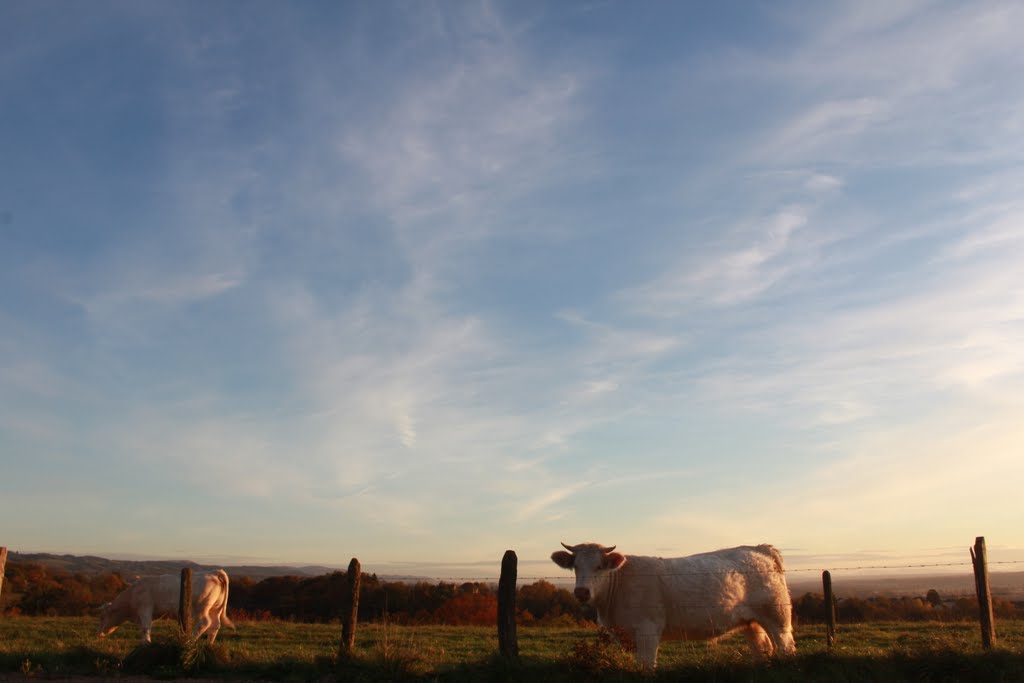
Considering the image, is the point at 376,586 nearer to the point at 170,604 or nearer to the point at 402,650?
the point at 170,604

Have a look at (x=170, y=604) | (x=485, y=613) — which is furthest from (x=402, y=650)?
(x=485, y=613)

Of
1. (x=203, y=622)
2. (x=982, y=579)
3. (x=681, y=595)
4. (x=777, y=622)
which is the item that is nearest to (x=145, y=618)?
(x=203, y=622)

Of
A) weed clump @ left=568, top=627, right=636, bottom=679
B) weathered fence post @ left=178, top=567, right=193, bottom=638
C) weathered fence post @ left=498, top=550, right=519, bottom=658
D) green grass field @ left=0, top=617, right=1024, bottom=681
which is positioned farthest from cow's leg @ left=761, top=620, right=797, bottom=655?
weathered fence post @ left=178, top=567, right=193, bottom=638

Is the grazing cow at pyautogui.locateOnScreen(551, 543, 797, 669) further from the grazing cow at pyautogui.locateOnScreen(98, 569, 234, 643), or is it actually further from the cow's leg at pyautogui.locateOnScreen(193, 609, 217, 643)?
the grazing cow at pyautogui.locateOnScreen(98, 569, 234, 643)

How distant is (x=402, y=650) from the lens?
12125 mm

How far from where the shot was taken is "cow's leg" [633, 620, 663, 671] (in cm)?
1256

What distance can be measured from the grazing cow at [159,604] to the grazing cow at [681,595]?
9.32 meters

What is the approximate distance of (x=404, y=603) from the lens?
1438 inches

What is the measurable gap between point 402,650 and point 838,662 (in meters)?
6.09

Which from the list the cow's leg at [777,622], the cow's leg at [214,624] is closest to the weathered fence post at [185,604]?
the cow's leg at [214,624]

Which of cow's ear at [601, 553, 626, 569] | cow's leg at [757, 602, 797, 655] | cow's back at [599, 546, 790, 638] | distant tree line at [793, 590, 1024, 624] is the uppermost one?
cow's ear at [601, 553, 626, 569]

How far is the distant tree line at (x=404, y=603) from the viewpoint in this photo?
99.1ft

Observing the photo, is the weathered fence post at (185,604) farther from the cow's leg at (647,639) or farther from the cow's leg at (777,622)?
the cow's leg at (777,622)

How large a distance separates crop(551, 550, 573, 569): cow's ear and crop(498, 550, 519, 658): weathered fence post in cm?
196
